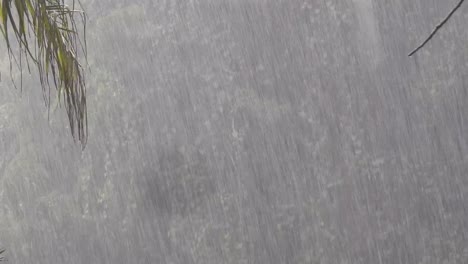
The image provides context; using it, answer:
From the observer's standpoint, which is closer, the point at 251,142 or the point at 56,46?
the point at 56,46

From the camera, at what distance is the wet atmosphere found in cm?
1445

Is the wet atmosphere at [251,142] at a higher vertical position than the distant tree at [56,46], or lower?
lower

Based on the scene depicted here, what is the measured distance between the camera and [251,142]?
635 inches

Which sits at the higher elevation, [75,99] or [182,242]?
[75,99]

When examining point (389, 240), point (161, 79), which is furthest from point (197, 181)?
point (389, 240)

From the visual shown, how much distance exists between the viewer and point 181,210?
15.7m

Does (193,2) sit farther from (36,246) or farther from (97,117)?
(36,246)

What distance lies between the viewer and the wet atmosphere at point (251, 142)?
14.4 m

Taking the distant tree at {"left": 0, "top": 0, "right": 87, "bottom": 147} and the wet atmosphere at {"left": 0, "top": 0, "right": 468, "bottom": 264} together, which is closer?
the distant tree at {"left": 0, "top": 0, "right": 87, "bottom": 147}

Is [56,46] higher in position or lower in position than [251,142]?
higher

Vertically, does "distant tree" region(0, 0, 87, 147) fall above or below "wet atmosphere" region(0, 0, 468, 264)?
above

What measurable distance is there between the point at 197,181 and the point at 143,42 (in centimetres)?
323

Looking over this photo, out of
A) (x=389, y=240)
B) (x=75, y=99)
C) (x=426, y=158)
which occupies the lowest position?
(x=389, y=240)

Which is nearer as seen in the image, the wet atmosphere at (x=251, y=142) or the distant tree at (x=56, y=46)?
the distant tree at (x=56, y=46)
